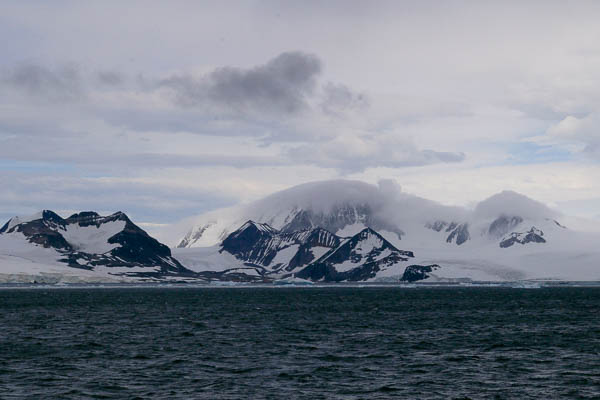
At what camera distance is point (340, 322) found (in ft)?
425

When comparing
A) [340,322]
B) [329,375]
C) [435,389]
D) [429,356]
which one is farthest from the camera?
[340,322]

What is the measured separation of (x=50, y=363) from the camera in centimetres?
7475

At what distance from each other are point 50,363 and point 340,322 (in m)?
62.9

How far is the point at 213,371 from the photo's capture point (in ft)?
227

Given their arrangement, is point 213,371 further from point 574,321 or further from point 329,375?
point 574,321

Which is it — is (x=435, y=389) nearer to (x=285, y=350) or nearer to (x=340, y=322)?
(x=285, y=350)

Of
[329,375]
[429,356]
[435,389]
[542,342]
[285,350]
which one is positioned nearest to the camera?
[435,389]

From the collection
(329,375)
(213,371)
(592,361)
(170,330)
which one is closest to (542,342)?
(592,361)

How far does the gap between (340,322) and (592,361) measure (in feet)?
191

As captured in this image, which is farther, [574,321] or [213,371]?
[574,321]

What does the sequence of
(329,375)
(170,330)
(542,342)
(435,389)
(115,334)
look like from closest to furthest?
(435,389), (329,375), (542,342), (115,334), (170,330)

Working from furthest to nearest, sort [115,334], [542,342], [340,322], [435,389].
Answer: [340,322]
[115,334]
[542,342]
[435,389]

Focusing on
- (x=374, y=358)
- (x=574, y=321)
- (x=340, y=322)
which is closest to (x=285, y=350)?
(x=374, y=358)

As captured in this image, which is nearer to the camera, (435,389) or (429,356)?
(435,389)
